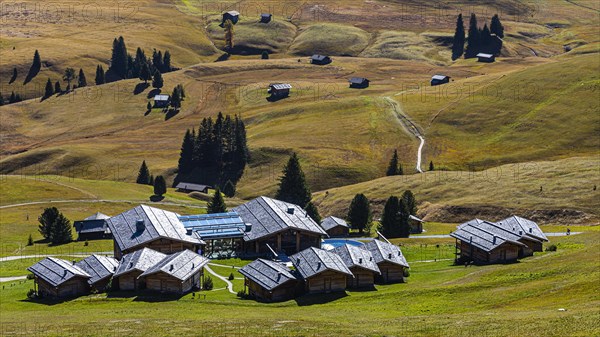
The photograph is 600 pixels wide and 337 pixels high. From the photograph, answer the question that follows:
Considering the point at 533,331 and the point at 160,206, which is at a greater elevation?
the point at 533,331

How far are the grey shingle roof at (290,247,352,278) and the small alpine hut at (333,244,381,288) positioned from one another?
112cm

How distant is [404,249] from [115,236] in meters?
39.1

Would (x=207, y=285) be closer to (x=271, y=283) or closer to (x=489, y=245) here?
(x=271, y=283)

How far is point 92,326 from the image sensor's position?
6975 cm

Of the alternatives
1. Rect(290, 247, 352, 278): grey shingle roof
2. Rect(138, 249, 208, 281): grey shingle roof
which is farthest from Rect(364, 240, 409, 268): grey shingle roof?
Rect(138, 249, 208, 281): grey shingle roof

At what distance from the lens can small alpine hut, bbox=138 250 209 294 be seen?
3476 inches

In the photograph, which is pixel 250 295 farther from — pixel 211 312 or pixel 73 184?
pixel 73 184

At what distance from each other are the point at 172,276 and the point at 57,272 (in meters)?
13.3

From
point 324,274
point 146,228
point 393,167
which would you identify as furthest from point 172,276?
point 393,167

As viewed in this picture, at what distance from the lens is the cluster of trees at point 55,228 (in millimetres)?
129250

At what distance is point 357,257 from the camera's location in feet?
302

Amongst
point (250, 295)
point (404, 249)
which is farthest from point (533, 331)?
point (404, 249)

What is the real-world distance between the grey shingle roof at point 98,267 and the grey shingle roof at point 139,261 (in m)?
1.41

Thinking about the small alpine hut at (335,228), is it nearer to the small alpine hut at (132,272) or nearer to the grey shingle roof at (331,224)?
the grey shingle roof at (331,224)
